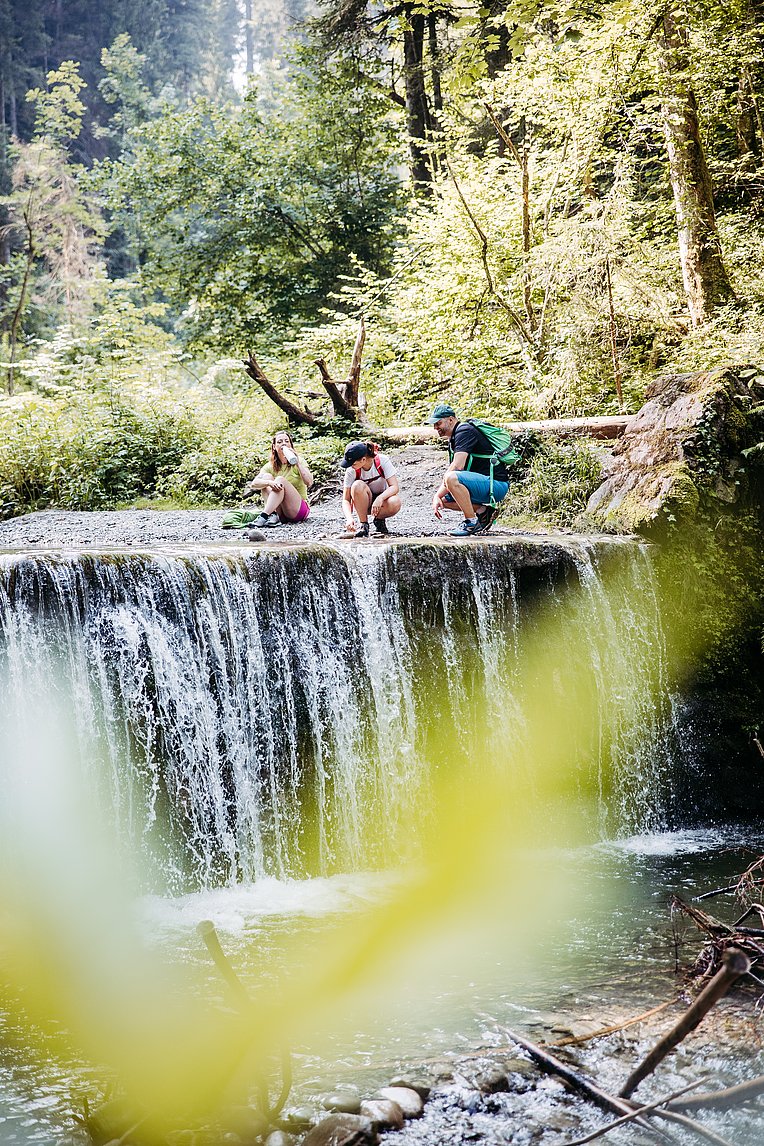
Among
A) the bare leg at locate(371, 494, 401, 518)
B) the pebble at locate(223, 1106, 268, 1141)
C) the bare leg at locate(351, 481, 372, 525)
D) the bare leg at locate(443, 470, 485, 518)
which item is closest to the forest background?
the bare leg at locate(443, 470, 485, 518)

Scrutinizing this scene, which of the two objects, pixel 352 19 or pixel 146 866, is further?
pixel 352 19

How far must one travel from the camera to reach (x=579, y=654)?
8.13 m

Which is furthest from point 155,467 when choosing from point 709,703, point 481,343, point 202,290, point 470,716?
point 202,290

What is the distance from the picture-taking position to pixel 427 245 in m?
15.6

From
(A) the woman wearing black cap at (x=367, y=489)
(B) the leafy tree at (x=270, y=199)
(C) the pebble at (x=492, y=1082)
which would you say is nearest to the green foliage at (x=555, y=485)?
(A) the woman wearing black cap at (x=367, y=489)

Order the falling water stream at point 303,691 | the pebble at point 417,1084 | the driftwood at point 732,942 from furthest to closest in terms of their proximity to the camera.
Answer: the falling water stream at point 303,691, the driftwood at point 732,942, the pebble at point 417,1084

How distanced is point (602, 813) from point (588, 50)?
32.4 feet

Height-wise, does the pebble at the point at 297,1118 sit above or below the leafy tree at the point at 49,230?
below

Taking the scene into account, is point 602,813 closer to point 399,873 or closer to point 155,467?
point 399,873

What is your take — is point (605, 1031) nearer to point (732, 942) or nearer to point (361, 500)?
point (732, 942)

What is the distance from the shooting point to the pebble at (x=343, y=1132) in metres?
3.36

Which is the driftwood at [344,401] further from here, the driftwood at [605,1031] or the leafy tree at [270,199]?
the driftwood at [605,1031]

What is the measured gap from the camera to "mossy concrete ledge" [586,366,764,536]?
852cm

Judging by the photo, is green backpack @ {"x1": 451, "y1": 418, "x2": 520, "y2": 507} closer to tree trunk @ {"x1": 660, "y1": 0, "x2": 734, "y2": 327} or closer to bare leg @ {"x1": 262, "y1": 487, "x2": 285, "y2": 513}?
bare leg @ {"x1": 262, "y1": 487, "x2": 285, "y2": 513}
